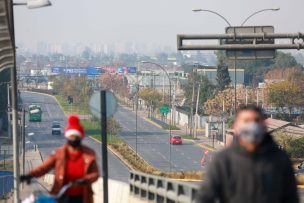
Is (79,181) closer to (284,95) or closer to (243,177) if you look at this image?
(243,177)

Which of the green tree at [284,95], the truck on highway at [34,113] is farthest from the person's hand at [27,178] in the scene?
the truck on highway at [34,113]

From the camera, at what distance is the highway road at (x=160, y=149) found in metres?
73.4

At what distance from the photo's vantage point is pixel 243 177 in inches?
282

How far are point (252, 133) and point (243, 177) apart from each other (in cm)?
35

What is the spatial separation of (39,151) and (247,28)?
186 ft

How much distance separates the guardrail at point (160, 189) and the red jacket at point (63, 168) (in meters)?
5.39

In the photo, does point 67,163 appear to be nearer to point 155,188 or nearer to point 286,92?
point 155,188

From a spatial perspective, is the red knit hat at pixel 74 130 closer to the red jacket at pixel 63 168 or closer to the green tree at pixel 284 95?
the red jacket at pixel 63 168

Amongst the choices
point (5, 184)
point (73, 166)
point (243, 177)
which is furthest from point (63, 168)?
point (5, 184)

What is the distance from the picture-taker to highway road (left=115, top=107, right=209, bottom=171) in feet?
241

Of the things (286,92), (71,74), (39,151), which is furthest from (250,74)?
(39,151)

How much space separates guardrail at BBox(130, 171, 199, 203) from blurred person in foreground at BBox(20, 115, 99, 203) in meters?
5.39

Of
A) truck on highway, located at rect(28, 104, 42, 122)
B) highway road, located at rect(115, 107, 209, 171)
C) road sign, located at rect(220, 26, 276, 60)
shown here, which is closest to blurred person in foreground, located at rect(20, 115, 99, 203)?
road sign, located at rect(220, 26, 276, 60)

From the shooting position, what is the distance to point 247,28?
26.7 metres
